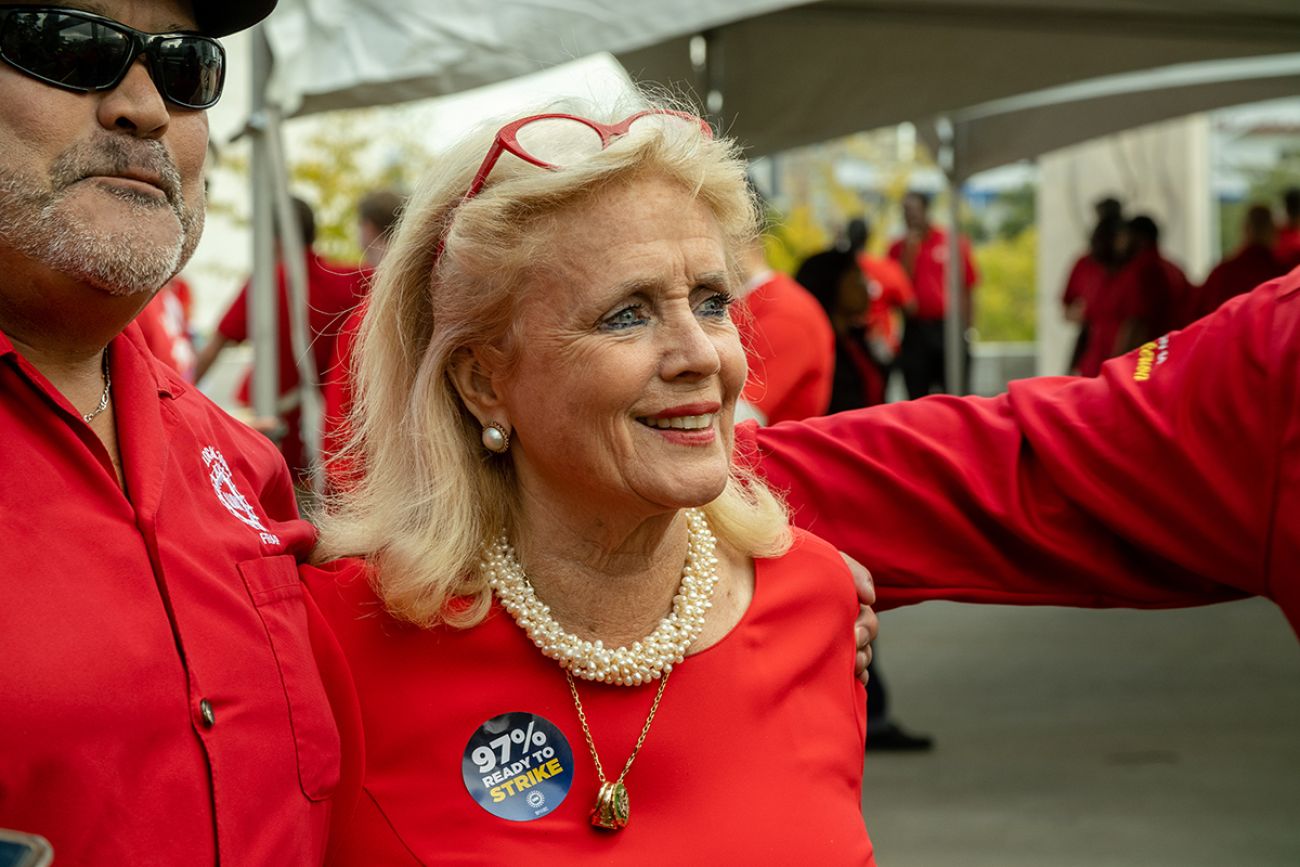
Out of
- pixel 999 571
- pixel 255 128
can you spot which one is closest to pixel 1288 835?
pixel 999 571

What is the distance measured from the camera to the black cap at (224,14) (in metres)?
2.00

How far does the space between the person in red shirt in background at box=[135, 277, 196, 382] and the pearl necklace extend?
1.99ft

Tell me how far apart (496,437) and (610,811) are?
562 mm

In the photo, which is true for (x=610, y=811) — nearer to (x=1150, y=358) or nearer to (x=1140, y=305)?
(x=1150, y=358)

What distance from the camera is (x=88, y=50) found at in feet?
5.87

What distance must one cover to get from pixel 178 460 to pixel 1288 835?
160 inches

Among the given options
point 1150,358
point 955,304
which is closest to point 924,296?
point 955,304

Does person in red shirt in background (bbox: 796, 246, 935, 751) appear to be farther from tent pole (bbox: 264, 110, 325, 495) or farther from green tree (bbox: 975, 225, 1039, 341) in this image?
green tree (bbox: 975, 225, 1039, 341)

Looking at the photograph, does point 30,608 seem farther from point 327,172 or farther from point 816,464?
point 327,172

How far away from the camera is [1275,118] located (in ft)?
108

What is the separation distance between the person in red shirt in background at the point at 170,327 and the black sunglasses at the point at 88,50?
249mm

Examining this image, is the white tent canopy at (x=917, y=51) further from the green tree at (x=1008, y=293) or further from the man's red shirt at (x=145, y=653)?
the green tree at (x=1008, y=293)

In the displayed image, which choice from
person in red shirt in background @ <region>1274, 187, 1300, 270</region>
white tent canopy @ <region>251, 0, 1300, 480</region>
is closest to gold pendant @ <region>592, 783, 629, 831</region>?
white tent canopy @ <region>251, 0, 1300, 480</region>

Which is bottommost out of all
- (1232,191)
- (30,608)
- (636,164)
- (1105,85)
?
(1232,191)
